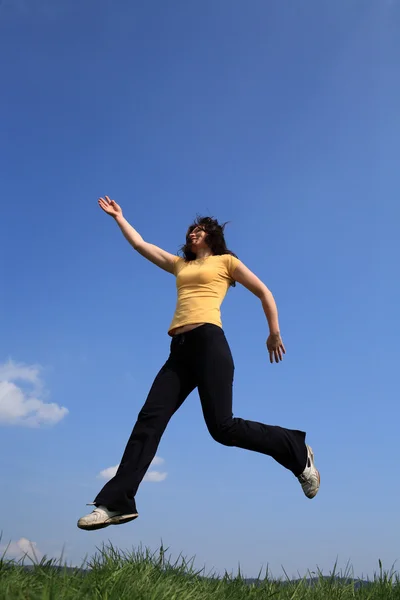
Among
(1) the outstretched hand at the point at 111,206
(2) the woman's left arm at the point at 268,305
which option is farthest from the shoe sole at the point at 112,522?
(1) the outstretched hand at the point at 111,206

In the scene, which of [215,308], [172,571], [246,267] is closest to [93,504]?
[172,571]

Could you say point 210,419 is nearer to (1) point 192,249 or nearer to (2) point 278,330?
(2) point 278,330

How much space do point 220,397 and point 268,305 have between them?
3.03 ft

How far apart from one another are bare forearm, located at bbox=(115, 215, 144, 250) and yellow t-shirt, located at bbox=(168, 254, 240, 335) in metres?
0.54

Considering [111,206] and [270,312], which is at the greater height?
[111,206]

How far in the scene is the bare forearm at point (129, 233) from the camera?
6121 mm

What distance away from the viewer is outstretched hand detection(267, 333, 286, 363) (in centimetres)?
561

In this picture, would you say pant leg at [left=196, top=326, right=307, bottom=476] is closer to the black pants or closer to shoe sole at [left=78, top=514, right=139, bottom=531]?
the black pants

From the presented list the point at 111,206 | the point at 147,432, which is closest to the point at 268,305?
the point at 147,432

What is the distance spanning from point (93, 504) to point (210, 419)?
113 cm

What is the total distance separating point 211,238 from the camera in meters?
5.98

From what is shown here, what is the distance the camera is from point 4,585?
355cm

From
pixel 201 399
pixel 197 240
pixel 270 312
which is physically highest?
pixel 197 240

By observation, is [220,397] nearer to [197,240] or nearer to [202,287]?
[202,287]
